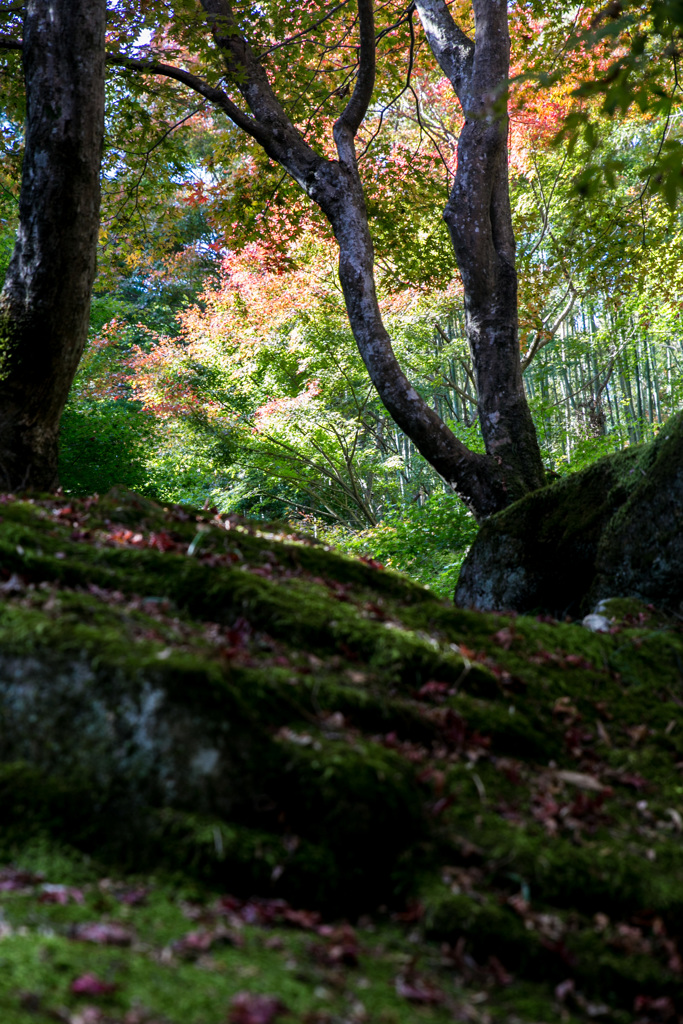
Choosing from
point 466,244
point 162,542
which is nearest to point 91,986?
point 162,542

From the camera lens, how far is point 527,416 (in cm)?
603

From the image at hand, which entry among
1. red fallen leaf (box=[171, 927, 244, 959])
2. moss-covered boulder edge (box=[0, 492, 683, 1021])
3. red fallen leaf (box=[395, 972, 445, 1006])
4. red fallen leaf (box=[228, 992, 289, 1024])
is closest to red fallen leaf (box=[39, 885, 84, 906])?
moss-covered boulder edge (box=[0, 492, 683, 1021])

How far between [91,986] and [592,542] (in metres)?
3.50

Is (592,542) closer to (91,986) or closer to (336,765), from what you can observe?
(336,765)

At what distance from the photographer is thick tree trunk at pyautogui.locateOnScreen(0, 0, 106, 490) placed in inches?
150

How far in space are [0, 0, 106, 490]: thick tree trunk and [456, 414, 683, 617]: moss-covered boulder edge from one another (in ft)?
9.13

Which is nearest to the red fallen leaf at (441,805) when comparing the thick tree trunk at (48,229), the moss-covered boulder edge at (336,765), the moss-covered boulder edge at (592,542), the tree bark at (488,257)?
the moss-covered boulder edge at (336,765)

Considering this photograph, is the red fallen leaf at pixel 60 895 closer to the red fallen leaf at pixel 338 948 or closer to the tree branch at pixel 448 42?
the red fallen leaf at pixel 338 948

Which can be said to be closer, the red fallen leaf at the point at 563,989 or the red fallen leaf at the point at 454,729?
the red fallen leaf at the point at 563,989

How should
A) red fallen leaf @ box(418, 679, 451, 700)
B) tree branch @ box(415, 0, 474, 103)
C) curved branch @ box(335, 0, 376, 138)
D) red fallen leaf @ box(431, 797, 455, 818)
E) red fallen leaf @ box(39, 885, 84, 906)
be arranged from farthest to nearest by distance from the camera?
curved branch @ box(335, 0, 376, 138)
tree branch @ box(415, 0, 474, 103)
red fallen leaf @ box(418, 679, 451, 700)
red fallen leaf @ box(431, 797, 455, 818)
red fallen leaf @ box(39, 885, 84, 906)

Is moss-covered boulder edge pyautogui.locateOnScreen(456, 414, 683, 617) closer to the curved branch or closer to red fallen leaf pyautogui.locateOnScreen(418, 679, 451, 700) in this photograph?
red fallen leaf pyautogui.locateOnScreen(418, 679, 451, 700)

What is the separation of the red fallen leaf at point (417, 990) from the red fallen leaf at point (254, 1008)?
0.87ft

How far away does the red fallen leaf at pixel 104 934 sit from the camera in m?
1.33

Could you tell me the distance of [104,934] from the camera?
1.35 m
